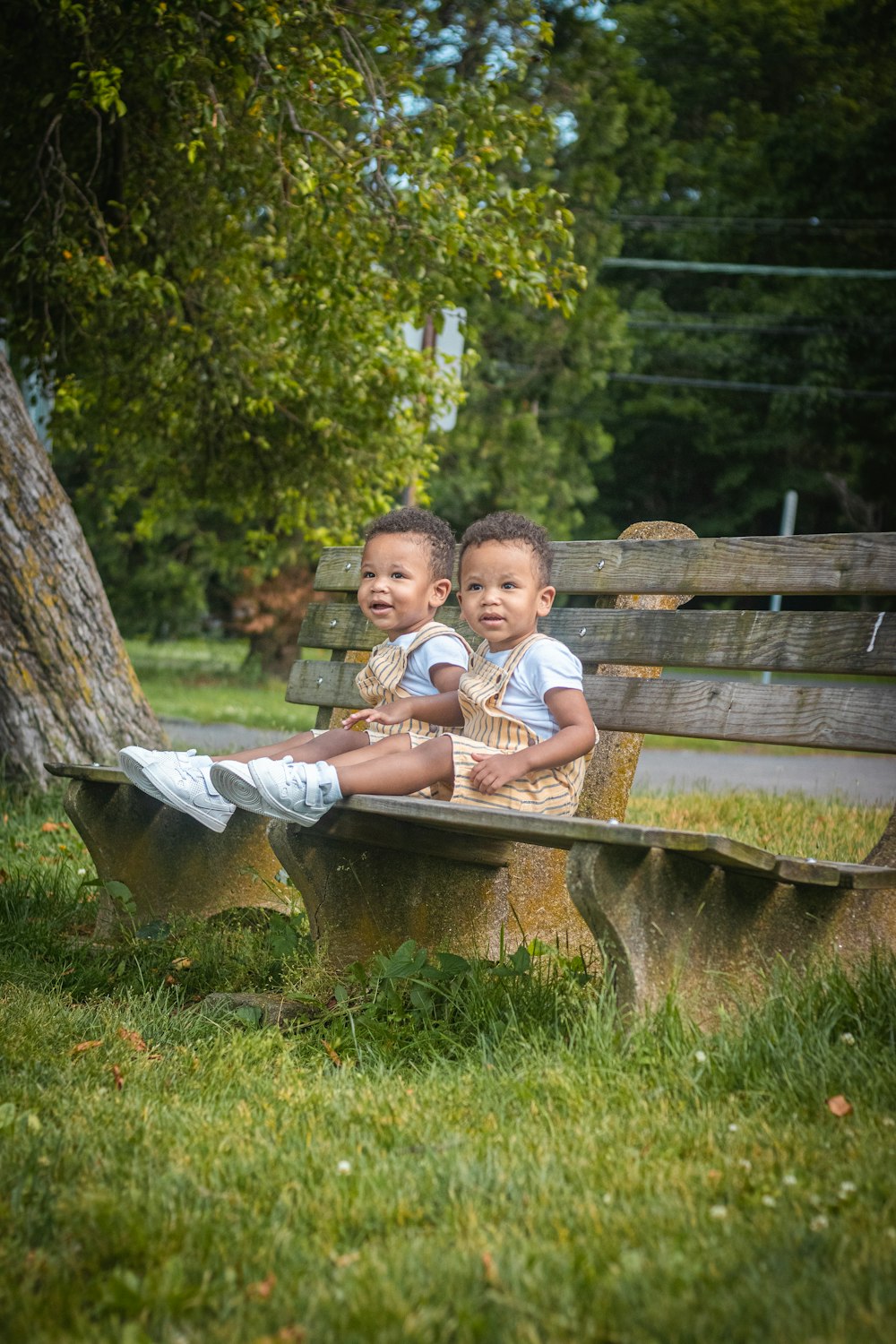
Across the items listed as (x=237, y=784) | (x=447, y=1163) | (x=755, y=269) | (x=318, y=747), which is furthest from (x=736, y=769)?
(x=755, y=269)

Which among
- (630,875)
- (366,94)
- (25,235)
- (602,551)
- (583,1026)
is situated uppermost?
(366,94)

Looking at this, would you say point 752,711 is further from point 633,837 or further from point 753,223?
point 753,223

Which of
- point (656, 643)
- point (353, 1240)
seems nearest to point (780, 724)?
point (656, 643)

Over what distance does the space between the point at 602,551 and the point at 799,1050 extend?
1.67m

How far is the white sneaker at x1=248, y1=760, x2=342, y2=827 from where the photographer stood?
323 cm

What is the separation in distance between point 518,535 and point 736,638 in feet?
2.11

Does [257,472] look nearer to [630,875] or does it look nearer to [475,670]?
[475,670]

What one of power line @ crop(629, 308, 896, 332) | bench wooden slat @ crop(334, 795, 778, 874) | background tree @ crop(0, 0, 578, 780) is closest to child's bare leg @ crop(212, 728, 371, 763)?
bench wooden slat @ crop(334, 795, 778, 874)

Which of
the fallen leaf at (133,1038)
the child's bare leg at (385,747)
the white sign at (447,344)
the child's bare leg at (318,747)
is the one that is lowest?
the fallen leaf at (133,1038)

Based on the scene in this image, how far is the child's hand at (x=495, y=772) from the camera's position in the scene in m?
3.31

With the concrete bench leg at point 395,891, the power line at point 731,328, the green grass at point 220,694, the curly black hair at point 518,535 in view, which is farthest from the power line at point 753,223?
the concrete bench leg at point 395,891

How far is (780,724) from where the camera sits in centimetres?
336

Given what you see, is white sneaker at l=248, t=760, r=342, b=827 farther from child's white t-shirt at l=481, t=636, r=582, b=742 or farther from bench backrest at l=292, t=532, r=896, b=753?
bench backrest at l=292, t=532, r=896, b=753

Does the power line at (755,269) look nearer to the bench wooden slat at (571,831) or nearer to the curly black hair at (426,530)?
the curly black hair at (426,530)
